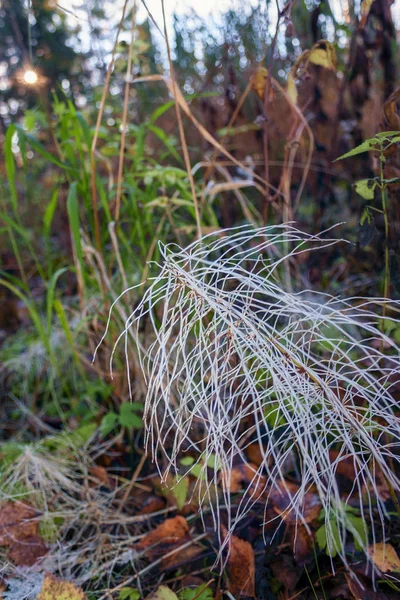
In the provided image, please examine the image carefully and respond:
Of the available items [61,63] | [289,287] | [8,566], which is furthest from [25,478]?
[61,63]

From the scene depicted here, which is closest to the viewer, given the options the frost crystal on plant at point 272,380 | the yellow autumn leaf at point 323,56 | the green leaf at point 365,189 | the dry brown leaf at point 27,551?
the frost crystal on plant at point 272,380

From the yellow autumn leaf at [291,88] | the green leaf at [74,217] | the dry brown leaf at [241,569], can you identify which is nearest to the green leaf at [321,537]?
the dry brown leaf at [241,569]

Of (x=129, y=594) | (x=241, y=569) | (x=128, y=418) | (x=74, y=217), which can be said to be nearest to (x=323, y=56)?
(x=74, y=217)

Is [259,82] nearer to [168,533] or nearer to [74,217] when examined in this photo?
[74,217]

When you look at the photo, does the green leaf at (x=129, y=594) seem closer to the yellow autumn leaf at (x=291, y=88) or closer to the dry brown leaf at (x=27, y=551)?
the dry brown leaf at (x=27, y=551)

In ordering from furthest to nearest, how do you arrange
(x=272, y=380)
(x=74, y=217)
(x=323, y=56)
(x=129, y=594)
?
(x=74, y=217) → (x=323, y=56) → (x=129, y=594) → (x=272, y=380)
